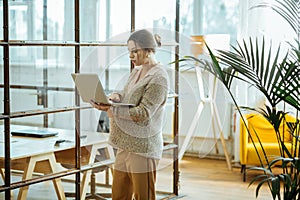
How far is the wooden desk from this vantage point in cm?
369

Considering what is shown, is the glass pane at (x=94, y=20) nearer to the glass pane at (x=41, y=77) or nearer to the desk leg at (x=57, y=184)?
the glass pane at (x=41, y=77)

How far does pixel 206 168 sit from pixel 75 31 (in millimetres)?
2575

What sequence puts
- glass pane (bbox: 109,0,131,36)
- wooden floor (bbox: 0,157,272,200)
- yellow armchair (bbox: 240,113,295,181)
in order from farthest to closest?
yellow armchair (bbox: 240,113,295,181) → wooden floor (bbox: 0,157,272,200) → glass pane (bbox: 109,0,131,36)

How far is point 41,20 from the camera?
173 inches

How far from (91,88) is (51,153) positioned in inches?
29.1

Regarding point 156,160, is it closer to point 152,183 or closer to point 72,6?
point 152,183

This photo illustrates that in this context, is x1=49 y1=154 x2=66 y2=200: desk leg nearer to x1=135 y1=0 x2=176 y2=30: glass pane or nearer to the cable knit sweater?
the cable knit sweater

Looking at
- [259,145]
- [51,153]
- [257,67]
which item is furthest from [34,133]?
[259,145]

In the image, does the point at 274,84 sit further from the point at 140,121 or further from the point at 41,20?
the point at 41,20

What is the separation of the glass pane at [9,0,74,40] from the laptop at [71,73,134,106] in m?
0.68

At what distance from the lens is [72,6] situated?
401 centimetres

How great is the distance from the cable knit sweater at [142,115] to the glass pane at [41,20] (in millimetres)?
765

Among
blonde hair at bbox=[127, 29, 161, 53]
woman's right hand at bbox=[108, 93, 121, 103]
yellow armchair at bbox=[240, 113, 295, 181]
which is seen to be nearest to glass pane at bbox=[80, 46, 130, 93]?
woman's right hand at bbox=[108, 93, 121, 103]

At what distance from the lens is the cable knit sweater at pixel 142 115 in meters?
3.45
